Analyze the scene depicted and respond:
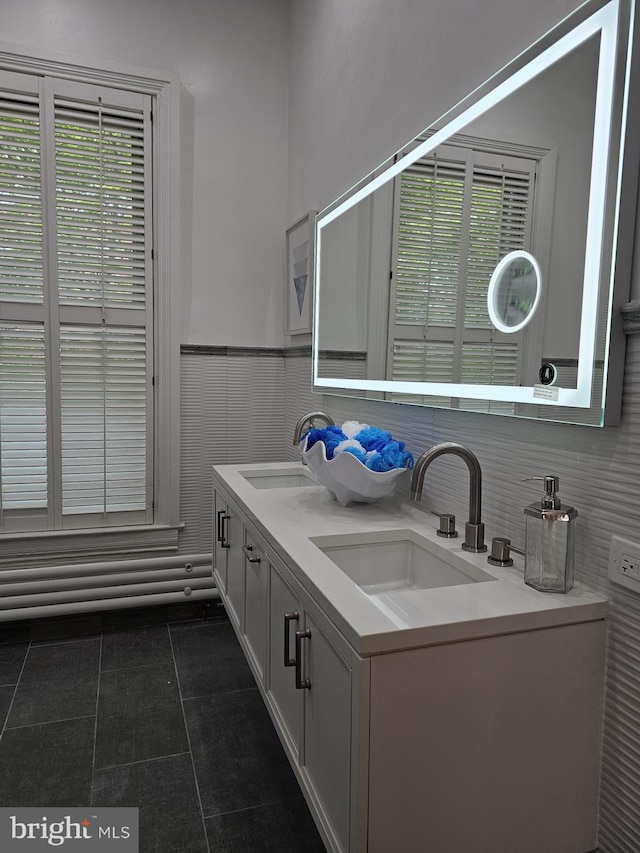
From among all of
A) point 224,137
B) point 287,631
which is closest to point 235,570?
point 287,631

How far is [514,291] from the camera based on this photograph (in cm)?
117

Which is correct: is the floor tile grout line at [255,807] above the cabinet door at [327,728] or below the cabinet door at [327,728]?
below

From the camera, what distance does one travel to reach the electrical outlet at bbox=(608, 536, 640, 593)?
2.99 ft

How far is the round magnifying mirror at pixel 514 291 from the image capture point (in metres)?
1.12

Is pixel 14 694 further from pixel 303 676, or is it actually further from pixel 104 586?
pixel 303 676

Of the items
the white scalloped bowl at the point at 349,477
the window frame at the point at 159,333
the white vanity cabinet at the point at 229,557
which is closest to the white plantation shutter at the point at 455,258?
the white scalloped bowl at the point at 349,477

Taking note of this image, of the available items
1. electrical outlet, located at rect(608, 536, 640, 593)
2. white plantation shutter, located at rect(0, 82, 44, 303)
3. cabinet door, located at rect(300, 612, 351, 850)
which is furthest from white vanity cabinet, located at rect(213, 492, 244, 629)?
white plantation shutter, located at rect(0, 82, 44, 303)

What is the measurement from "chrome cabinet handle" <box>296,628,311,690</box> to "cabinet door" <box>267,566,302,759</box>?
36 mm

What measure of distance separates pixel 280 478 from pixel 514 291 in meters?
1.19

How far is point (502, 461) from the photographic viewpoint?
4.09 ft

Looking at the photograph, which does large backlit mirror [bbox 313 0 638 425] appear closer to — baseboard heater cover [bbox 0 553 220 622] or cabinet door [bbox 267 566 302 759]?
cabinet door [bbox 267 566 302 759]

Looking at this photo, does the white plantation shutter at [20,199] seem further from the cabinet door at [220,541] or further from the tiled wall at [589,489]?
the tiled wall at [589,489]

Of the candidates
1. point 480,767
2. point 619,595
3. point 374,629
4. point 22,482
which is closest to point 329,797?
point 480,767

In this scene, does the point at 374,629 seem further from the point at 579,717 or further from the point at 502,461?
the point at 502,461
